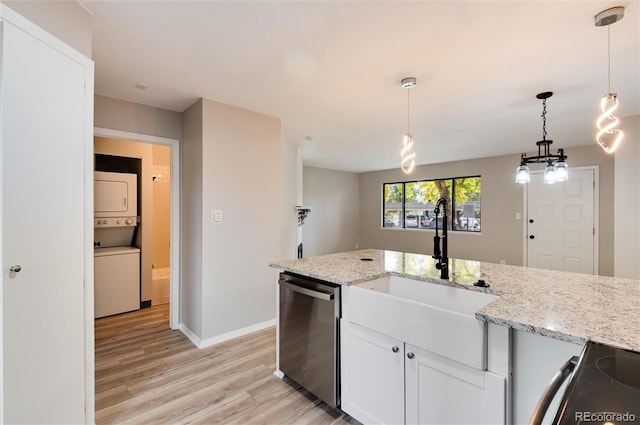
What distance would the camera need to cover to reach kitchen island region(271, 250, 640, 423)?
1101 mm

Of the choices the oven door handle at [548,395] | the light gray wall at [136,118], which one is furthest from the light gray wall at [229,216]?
the oven door handle at [548,395]

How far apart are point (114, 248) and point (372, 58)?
3.91 meters

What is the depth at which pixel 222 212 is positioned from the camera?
3.00 meters

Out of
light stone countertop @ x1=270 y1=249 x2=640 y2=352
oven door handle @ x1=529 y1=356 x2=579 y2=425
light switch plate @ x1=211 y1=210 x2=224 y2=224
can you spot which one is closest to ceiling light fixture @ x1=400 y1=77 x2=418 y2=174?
light stone countertop @ x1=270 y1=249 x2=640 y2=352

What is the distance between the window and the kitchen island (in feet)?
14.0

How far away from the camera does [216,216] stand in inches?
116

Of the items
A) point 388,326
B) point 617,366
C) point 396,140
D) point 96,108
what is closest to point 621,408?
point 617,366

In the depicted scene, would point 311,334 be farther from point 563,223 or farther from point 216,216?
point 563,223

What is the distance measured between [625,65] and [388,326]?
106 inches

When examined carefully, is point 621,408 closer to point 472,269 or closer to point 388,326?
point 388,326

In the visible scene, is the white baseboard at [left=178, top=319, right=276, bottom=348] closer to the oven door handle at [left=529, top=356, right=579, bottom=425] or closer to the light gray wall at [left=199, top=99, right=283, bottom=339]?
the light gray wall at [left=199, top=99, right=283, bottom=339]

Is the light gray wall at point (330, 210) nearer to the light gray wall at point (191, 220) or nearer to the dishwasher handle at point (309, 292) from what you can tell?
the light gray wall at point (191, 220)

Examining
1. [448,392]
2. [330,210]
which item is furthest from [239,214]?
[330,210]

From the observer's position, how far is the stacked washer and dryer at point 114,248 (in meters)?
3.58
